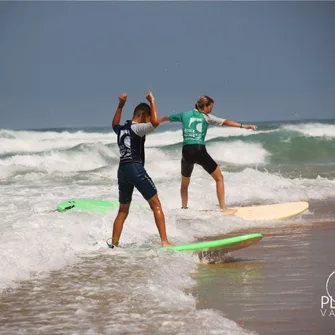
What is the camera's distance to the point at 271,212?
378 inches

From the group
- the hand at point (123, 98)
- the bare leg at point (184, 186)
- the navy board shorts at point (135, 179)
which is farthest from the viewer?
the bare leg at point (184, 186)

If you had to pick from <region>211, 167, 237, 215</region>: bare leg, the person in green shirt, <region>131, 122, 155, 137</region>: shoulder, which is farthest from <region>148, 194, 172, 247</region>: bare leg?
<region>211, 167, 237, 215</region>: bare leg

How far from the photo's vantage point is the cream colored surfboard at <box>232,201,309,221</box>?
30.9 ft

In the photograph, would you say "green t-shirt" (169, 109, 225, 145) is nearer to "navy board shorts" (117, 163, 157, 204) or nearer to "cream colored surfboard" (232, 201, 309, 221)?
"cream colored surfboard" (232, 201, 309, 221)

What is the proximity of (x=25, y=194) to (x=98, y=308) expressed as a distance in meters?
9.63

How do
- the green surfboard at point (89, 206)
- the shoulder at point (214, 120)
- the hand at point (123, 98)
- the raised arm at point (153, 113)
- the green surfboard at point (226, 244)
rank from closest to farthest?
1. the raised arm at point (153, 113)
2. the green surfboard at point (226, 244)
3. the hand at point (123, 98)
4. the shoulder at point (214, 120)
5. the green surfboard at point (89, 206)

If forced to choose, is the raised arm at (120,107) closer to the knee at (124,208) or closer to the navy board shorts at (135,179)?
the navy board shorts at (135,179)

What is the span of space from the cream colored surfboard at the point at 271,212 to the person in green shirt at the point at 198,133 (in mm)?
210

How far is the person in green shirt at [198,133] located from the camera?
352 inches

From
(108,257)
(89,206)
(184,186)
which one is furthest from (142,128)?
(184,186)

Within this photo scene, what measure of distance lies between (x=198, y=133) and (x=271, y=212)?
1584 millimetres

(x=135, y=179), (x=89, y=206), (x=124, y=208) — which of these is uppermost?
(x=135, y=179)

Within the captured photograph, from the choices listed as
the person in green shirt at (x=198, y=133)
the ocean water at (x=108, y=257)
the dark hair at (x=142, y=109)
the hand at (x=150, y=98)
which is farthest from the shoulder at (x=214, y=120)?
the hand at (x=150, y=98)

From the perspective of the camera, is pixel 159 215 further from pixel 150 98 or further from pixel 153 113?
pixel 150 98
